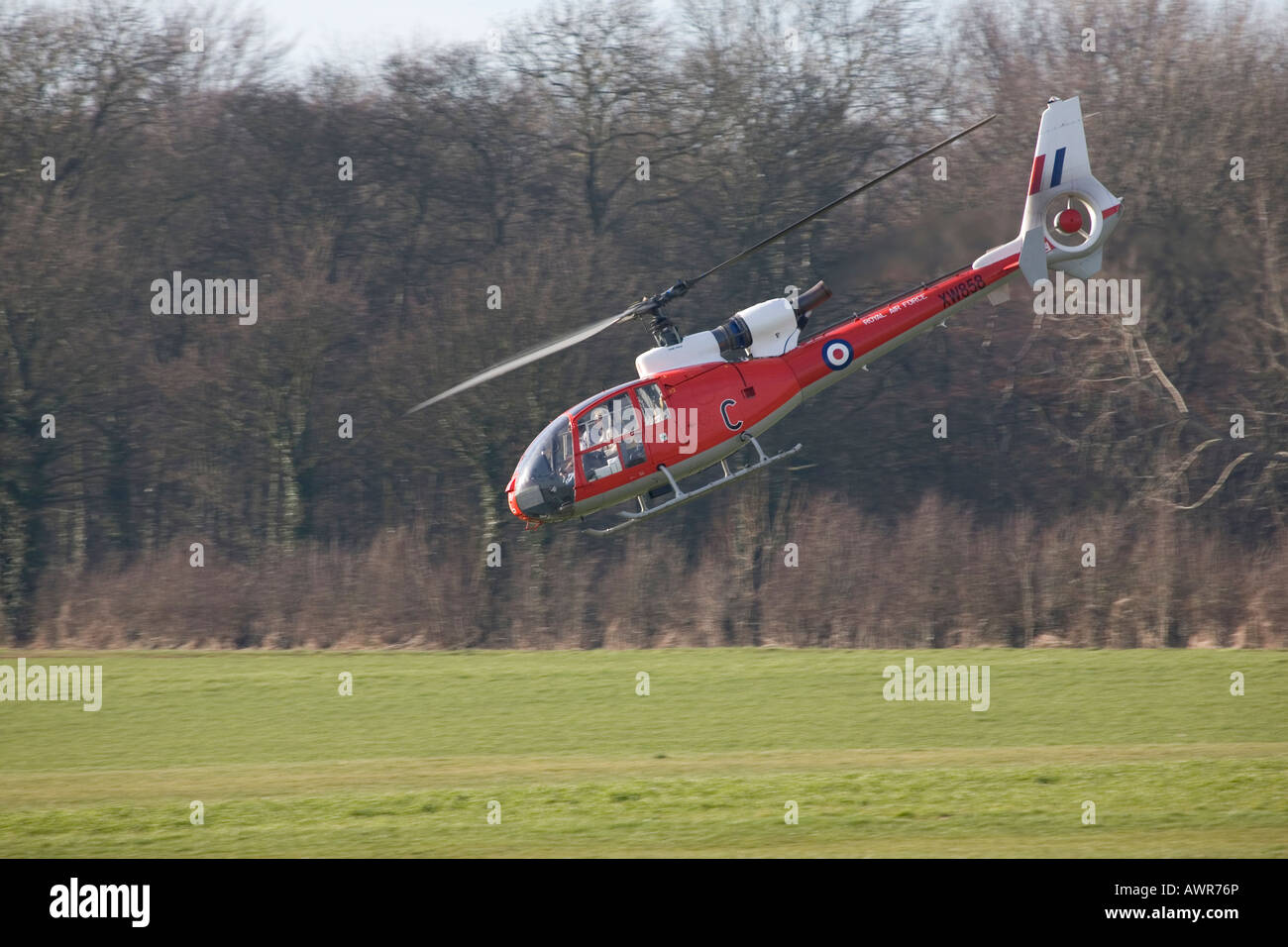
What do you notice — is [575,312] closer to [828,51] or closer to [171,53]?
[828,51]

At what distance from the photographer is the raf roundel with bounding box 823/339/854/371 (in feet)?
61.6

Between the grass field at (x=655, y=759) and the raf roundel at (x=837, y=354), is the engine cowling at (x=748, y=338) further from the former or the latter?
the grass field at (x=655, y=759)

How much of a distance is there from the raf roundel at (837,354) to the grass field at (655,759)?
506 centimetres

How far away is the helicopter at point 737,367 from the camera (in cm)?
1791

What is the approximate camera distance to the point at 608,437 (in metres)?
17.9

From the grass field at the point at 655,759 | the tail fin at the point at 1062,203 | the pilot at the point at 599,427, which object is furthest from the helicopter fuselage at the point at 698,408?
the grass field at the point at 655,759

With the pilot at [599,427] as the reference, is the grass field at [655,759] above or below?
below

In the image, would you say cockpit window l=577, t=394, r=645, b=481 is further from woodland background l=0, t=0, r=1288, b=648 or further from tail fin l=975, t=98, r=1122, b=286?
woodland background l=0, t=0, r=1288, b=648

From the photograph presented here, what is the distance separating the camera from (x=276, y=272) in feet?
125

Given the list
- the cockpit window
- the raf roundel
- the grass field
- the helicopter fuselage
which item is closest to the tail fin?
the helicopter fuselage

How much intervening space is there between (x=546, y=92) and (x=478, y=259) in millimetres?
4841

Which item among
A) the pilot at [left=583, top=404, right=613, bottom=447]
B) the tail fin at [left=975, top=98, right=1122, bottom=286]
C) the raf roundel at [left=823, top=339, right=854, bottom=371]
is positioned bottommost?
the pilot at [left=583, top=404, right=613, bottom=447]

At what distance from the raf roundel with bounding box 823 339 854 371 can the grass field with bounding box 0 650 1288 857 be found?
5.06 m

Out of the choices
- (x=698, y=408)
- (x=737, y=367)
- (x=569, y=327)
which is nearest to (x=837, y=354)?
(x=737, y=367)
